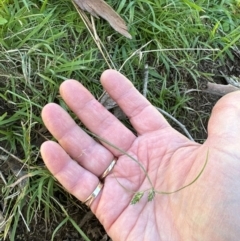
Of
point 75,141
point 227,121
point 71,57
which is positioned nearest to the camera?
point 227,121

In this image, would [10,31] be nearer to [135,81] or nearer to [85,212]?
[135,81]

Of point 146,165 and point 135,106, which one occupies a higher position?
point 135,106

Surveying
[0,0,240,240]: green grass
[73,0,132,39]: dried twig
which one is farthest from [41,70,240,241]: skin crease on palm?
[73,0,132,39]: dried twig

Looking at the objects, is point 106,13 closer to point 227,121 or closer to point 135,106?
point 135,106

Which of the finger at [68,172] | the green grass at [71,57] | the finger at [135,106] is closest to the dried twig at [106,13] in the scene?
the green grass at [71,57]

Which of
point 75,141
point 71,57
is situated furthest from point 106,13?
point 75,141

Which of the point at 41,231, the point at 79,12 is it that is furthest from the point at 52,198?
the point at 79,12

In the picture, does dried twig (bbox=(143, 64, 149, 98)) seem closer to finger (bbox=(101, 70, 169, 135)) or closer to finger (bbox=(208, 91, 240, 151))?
finger (bbox=(101, 70, 169, 135))
